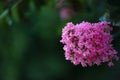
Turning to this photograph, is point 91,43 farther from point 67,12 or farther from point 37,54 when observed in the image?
point 37,54

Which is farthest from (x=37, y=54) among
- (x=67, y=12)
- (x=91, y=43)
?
(x=91, y=43)

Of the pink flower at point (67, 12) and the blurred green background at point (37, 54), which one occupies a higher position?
the blurred green background at point (37, 54)

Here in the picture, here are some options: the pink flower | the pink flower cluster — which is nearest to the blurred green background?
the pink flower

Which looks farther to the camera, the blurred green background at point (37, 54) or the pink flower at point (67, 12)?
the blurred green background at point (37, 54)

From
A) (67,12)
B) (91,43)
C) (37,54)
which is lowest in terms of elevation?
(91,43)

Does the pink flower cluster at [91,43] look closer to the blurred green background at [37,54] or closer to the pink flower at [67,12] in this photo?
the pink flower at [67,12]

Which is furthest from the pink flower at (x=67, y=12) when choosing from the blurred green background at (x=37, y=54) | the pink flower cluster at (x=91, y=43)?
the blurred green background at (x=37, y=54)

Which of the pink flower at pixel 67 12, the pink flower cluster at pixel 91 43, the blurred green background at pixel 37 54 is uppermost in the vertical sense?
the blurred green background at pixel 37 54

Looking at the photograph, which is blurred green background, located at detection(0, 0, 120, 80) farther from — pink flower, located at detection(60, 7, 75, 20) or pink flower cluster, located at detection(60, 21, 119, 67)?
pink flower cluster, located at detection(60, 21, 119, 67)
